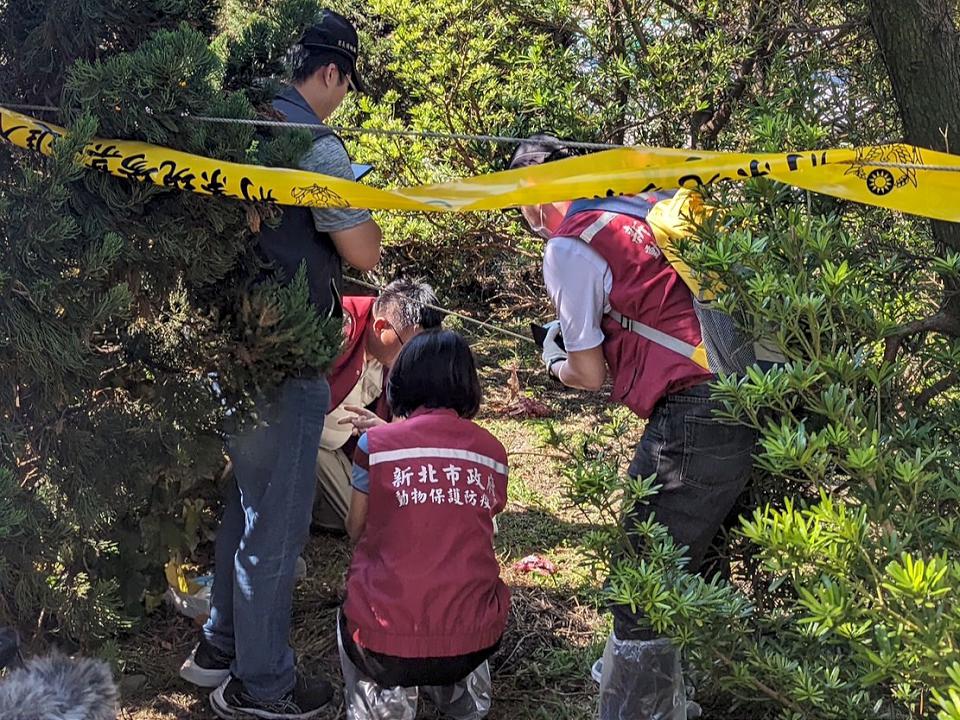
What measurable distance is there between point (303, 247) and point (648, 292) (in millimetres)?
919

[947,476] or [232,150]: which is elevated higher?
[232,150]

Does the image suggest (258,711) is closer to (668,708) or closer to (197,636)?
(197,636)

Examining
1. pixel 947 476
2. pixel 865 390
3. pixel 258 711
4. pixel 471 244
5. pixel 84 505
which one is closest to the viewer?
pixel 947 476

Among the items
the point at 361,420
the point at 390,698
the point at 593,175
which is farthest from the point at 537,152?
the point at 390,698

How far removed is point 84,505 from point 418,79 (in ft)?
11.5

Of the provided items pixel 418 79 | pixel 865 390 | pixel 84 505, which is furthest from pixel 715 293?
pixel 418 79

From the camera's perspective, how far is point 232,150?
2406mm

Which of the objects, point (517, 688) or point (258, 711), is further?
point (517, 688)

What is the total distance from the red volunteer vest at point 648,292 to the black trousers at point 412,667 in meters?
0.88

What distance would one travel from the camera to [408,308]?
13.0ft

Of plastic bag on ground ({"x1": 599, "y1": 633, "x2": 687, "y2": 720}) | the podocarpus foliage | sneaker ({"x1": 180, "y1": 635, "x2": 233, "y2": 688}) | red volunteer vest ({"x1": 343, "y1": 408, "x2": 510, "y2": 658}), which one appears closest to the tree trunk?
the podocarpus foliage

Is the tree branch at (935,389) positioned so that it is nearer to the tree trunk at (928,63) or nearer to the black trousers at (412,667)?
the tree trunk at (928,63)

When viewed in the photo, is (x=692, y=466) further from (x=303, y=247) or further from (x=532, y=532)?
(x=532, y=532)

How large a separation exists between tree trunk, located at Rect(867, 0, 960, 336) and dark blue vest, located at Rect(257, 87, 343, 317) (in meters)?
1.57
